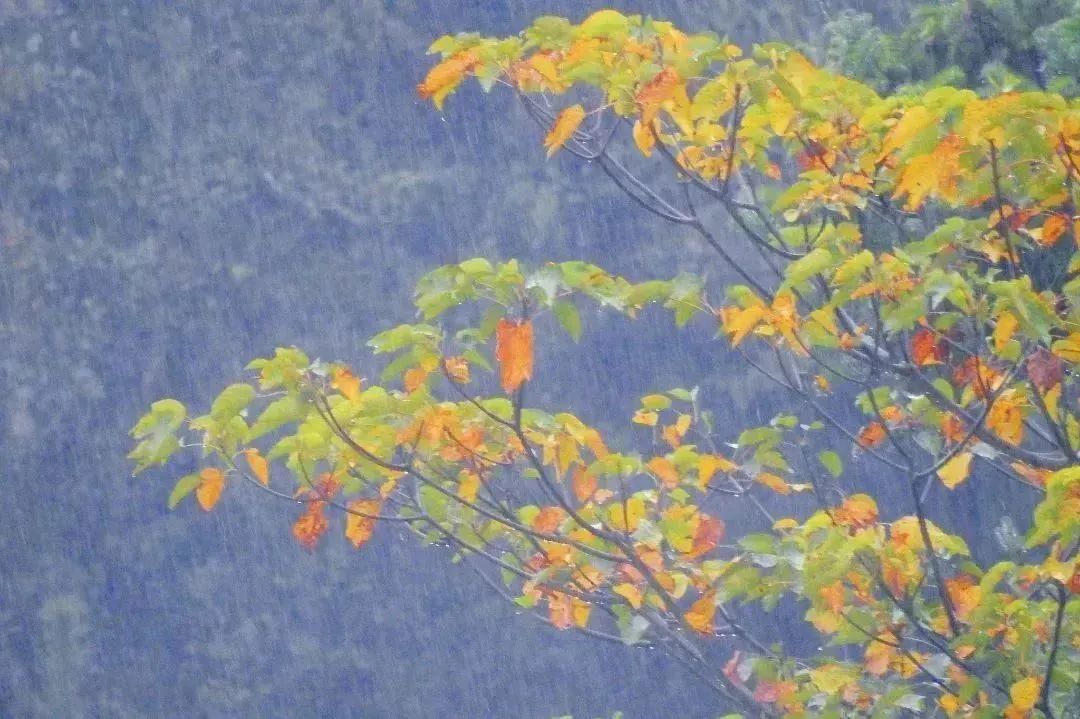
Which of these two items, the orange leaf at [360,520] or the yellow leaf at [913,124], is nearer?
the yellow leaf at [913,124]

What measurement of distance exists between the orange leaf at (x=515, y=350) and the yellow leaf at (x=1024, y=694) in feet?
2.70

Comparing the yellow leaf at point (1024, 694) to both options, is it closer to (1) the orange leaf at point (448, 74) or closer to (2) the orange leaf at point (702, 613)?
(2) the orange leaf at point (702, 613)

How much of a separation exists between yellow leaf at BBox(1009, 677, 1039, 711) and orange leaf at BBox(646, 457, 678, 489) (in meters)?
0.61

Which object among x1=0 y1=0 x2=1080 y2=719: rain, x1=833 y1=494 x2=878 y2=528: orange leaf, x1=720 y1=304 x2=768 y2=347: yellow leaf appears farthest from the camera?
x1=0 y1=0 x2=1080 y2=719: rain

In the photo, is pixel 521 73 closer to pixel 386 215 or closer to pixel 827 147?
pixel 827 147

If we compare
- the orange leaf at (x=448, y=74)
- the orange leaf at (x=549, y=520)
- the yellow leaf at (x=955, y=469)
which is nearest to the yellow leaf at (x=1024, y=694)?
the yellow leaf at (x=955, y=469)

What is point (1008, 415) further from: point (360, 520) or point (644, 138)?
point (360, 520)

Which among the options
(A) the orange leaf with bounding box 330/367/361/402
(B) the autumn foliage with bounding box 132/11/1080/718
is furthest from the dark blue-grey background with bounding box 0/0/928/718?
(A) the orange leaf with bounding box 330/367/361/402

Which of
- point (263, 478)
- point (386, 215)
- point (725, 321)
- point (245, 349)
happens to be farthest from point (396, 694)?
point (725, 321)

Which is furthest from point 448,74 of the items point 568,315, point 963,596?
point 963,596

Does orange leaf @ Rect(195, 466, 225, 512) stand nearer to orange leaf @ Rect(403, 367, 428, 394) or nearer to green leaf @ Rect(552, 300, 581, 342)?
orange leaf @ Rect(403, 367, 428, 394)

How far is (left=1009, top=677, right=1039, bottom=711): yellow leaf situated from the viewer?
1.75 metres

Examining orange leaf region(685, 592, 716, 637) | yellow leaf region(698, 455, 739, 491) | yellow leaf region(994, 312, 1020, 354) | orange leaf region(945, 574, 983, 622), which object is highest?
yellow leaf region(994, 312, 1020, 354)

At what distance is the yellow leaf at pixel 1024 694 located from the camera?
5.76ft
